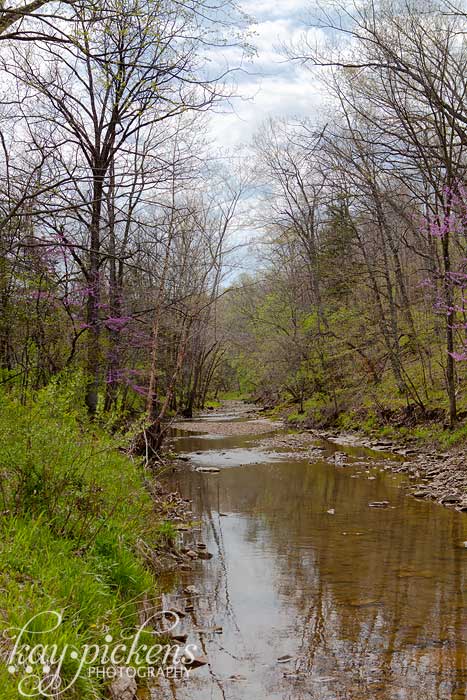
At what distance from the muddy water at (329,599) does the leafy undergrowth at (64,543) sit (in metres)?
0.67

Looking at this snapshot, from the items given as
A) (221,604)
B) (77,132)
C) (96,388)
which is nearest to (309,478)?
(96,388)

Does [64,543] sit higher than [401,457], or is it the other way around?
[64,543]

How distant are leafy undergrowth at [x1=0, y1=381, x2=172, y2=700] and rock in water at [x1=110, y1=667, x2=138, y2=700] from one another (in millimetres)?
69

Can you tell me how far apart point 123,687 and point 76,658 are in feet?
1.33

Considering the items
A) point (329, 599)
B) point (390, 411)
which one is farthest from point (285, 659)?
point (390, 411)

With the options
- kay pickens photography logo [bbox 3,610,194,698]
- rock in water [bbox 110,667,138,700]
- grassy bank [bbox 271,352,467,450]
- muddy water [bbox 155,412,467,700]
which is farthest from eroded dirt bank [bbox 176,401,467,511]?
rock in water [bbox 110,667,138,700]

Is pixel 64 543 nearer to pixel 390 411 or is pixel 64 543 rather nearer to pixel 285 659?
pixel 285 659

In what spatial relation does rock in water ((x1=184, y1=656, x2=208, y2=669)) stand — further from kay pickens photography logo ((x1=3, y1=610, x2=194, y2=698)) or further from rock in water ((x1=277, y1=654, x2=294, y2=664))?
rock in water ((x1=277, y1=654, x2=294, y2=664))

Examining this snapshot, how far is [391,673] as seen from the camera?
13.2 feet

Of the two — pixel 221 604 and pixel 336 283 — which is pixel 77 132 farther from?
pixel 336 283

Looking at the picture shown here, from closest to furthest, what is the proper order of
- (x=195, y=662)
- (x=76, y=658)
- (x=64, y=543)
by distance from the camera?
(x=76, y=658) → (x=195, y=662) → (x=64, y=543)

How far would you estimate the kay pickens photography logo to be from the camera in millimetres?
2973

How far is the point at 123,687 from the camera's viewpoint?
3.51 meters

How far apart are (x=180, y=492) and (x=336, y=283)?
17166 millimetres
